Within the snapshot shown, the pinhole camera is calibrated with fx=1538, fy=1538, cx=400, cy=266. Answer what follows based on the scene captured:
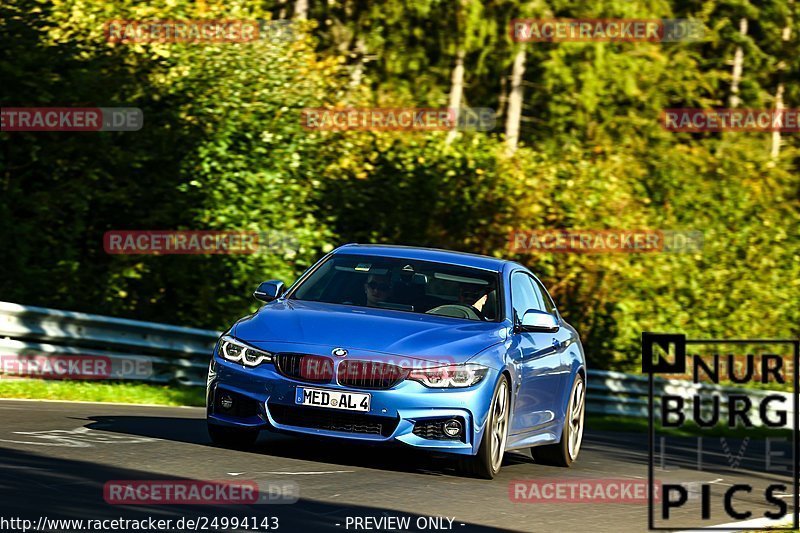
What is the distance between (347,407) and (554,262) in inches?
796

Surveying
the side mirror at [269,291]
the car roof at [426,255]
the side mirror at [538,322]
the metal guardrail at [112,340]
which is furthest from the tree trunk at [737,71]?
the side mirror at [269,291]

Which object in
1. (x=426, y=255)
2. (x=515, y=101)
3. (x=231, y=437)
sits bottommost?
(x=231, y=437)

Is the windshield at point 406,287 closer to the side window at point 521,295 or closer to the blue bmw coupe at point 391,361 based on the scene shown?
the blue bmw coupe at point 391,361

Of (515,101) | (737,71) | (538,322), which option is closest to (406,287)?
(538,322)

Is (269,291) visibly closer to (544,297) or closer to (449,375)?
(449,375)

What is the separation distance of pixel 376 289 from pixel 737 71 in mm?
43170

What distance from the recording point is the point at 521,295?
1249 centimetres

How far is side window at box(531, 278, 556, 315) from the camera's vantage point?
44.1ft

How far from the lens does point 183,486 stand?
29.0ft

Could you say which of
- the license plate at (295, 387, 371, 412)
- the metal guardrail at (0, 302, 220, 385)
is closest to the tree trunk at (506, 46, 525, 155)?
the metal guardrail at (0, 302, 220, 385)

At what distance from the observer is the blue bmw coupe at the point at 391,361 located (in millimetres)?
10258

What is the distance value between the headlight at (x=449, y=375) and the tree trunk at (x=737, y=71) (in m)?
43.5

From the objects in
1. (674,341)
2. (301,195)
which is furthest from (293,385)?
(301,195)

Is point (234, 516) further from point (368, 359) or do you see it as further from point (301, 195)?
point (301, 195)
